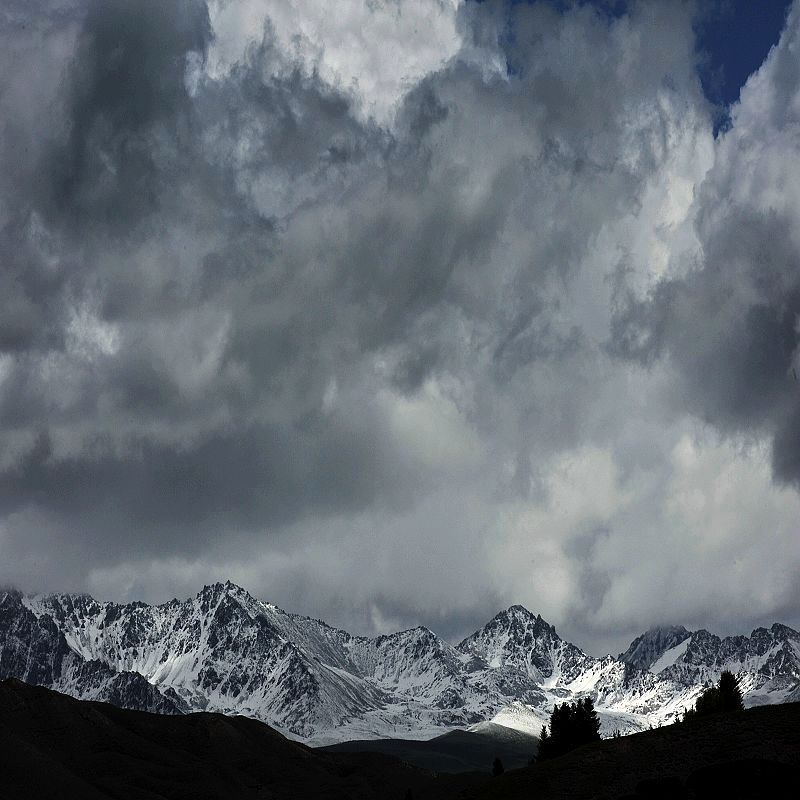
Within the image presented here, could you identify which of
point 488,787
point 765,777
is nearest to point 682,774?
point 765,777

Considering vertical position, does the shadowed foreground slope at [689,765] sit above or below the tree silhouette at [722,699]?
below

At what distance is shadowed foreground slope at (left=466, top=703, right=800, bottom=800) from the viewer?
119m

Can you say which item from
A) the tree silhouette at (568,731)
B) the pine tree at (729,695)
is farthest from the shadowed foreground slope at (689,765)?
the tree silhouette at (568,731)

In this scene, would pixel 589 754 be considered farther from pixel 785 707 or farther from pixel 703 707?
pixel 703 707

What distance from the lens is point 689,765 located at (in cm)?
12581

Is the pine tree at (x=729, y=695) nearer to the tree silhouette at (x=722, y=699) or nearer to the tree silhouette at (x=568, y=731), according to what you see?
the tree silhouette at (x=722, y=699)

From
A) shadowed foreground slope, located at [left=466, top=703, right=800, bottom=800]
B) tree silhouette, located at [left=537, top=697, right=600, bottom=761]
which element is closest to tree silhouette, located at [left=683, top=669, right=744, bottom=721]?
tree silhouette, located at [left=537, top=697, right=600, bottom=761]

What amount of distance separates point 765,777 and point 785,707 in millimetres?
18159

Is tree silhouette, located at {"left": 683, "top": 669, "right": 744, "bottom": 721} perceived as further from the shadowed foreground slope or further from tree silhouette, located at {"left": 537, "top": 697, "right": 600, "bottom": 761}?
the shadowed foreground slope

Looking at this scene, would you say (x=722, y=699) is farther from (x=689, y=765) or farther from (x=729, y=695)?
(x=689, y=765)

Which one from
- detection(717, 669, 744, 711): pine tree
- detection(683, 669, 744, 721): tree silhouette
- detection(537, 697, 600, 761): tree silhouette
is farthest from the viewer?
detection(537, 697, 600, 761): tree silhouette

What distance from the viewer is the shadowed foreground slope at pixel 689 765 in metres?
119

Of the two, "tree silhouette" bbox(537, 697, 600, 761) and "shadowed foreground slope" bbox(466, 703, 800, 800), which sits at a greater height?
"tree silhouette" bbox(537, 697, 600, 761)

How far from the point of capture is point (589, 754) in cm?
13925
